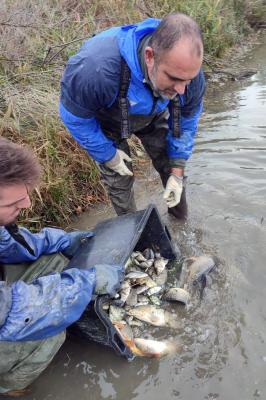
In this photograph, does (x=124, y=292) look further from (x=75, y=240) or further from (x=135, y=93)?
(x=135, y=93)

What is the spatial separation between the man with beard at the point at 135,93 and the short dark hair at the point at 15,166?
951 mm

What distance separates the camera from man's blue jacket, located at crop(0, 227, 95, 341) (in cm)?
213

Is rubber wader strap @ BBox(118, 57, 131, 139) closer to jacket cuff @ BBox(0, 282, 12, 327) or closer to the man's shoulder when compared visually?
the man's shoulder

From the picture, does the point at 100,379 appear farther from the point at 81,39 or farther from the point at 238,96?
the point at 238,96

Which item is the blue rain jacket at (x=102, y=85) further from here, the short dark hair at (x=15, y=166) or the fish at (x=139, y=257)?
the short dark hair at (x=15, y=166)

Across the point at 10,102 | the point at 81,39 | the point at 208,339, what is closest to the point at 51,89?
the point at 10,102

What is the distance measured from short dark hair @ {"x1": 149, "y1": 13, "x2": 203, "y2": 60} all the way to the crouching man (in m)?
1.07

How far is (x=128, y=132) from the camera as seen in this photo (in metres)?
3.16

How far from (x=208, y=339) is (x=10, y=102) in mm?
3072

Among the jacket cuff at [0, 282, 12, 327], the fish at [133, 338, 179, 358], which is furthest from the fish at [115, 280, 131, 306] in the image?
the jacket cuff at [0, 282, 12, 327]

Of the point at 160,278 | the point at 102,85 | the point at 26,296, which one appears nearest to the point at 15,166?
the point at 26,296

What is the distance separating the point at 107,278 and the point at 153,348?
1.91 ft

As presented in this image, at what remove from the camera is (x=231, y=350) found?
2.66m

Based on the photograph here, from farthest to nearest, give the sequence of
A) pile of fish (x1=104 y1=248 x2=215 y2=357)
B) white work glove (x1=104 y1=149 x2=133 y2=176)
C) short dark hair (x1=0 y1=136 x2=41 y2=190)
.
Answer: white work glove (x1=104 y1=149 x2=133 y2=176), pile of fish (x1=104 y1=248 x2=215 y2=357), short dark hair (x1=0 y1=136 x2=41 y2=190)
